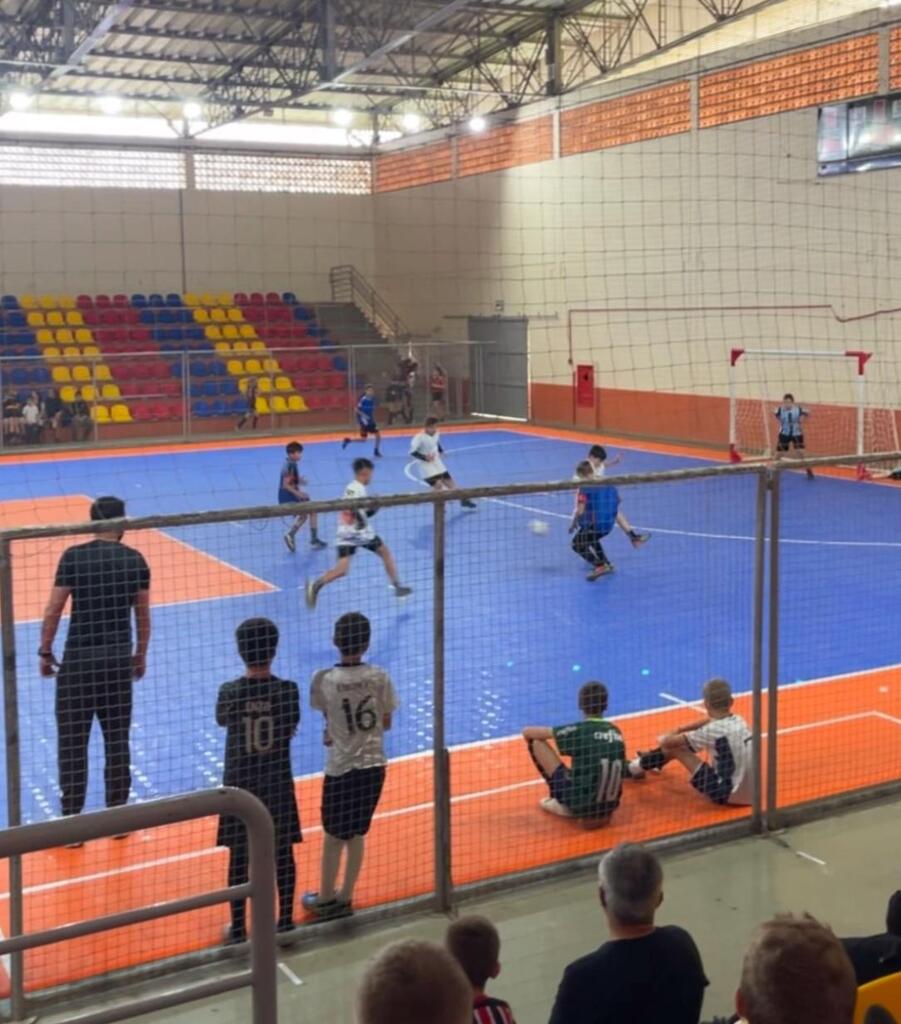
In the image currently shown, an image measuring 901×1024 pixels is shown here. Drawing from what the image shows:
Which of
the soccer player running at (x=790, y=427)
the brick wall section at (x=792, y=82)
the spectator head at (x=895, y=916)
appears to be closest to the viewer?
the spectator head at (x=895, y=916)

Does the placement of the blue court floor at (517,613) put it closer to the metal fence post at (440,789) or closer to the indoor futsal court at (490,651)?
the indoor futsal court at (490,651)

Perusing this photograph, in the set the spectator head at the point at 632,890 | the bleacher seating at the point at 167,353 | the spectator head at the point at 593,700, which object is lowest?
the spectator head at the point at 593,700

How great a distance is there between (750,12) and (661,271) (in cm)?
562

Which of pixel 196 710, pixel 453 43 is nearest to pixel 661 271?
pixel 453 43

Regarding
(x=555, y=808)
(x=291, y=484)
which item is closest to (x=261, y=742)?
(x=555, y=808)

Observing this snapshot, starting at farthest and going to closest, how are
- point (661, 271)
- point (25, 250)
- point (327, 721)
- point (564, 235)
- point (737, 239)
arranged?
point (25, 250) → point (564, 235) → point (661, 271) → point (737, 239) → point (327, 721)

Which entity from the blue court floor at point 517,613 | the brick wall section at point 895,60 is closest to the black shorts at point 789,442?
Answer: the blue court floor at point 517,613

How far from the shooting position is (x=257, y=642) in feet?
18.2

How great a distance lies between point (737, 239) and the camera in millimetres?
23766

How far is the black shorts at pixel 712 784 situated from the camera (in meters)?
7.24

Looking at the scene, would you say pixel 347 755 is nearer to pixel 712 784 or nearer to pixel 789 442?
pixel 712 784

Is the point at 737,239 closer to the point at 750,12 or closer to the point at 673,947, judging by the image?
the point at 750,12

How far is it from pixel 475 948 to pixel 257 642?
2.35 meters

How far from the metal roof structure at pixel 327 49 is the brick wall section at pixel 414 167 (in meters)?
1.36
